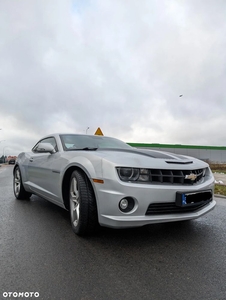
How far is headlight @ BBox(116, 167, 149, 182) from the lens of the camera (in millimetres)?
2359

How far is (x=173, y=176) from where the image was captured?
246 cm

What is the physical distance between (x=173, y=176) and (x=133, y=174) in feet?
1.51

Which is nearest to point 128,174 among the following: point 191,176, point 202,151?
point 191,176

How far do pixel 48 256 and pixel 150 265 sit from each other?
1022 millimetres

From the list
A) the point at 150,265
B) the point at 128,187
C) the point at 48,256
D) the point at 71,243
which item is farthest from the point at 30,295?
the point at 128,187

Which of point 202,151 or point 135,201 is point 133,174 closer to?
point 135,201

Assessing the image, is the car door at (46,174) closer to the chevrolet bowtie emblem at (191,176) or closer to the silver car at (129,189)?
the silver car at (129,189)

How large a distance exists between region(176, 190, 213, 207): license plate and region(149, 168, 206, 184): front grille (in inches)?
6.0

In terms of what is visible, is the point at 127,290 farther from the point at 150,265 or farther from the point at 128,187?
the point at 128,187

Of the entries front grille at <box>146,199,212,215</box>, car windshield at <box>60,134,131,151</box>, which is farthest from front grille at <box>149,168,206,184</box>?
car windshield at <box>60,134,131,151</box>

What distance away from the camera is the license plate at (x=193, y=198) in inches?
93.0

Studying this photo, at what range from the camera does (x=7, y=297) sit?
1615mm

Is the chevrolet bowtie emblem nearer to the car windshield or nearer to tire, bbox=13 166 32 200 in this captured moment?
the car windshield

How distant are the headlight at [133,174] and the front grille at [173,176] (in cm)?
6
